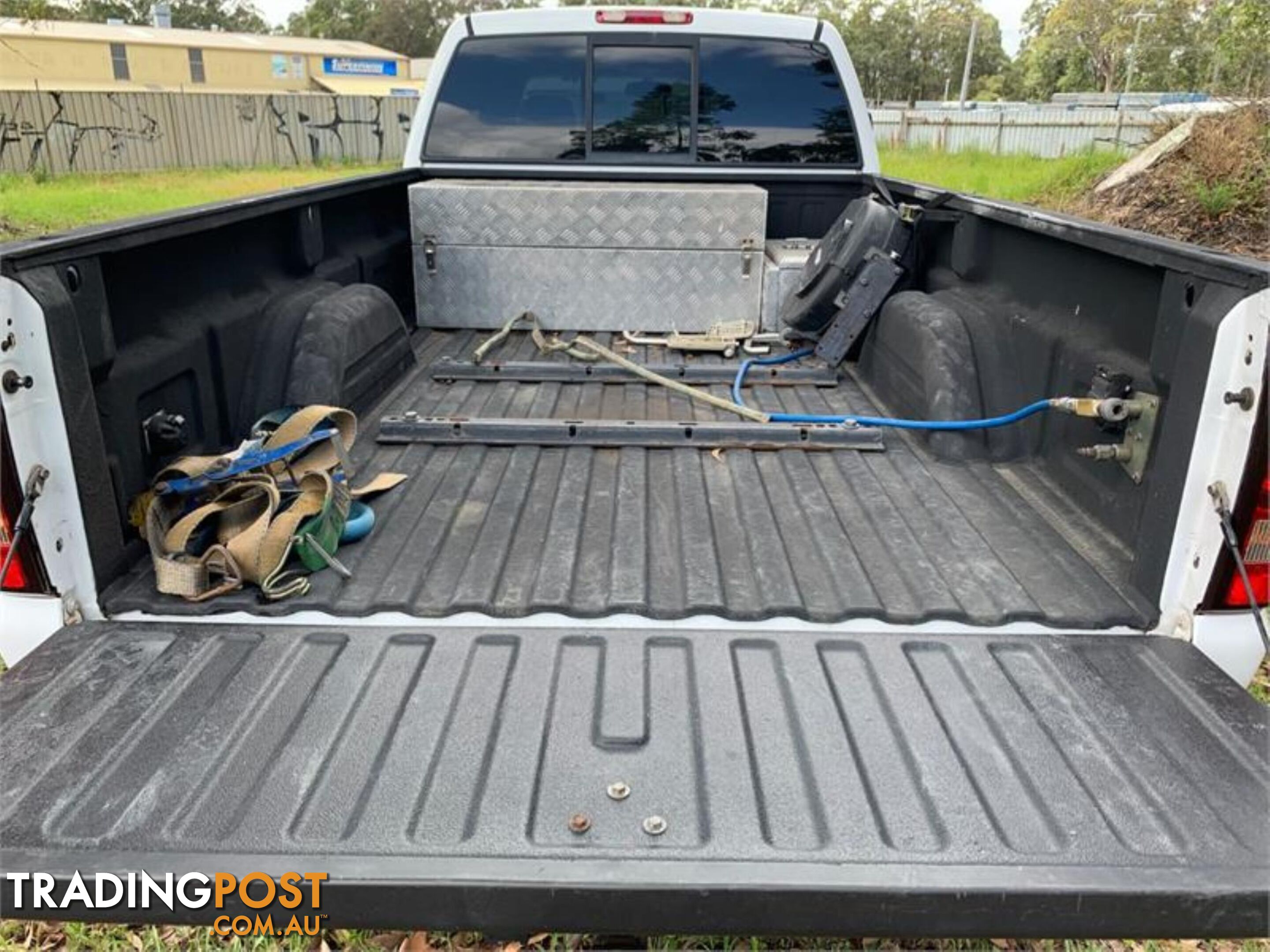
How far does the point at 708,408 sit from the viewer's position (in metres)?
3.56

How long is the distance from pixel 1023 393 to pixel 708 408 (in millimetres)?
1129

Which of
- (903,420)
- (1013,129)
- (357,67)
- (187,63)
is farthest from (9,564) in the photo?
(357,67)

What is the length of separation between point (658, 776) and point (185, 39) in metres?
49.2

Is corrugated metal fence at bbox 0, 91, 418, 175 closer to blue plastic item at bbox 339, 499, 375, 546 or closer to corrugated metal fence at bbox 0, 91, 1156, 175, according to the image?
corrugated metal fence at bbox 0, 91, 1156, 175

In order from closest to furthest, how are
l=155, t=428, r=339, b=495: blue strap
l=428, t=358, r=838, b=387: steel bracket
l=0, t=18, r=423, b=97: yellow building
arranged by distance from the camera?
1. l=155, t=428, r=339, b=495: blue strap
2. l=428, t=358, r=838, b=387: steel bracket
3. l=0, t=18, r=423, b=97: yellow building

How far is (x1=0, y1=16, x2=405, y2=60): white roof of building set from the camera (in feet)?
122

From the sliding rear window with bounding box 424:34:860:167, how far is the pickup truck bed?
7.54ft

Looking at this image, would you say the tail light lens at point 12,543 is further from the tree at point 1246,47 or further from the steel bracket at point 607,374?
the tree at point 1246,47

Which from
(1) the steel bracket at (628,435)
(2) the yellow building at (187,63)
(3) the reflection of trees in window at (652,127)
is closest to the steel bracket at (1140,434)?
(1) the steel bracket at (628,435)

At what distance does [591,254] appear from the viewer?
181 inches

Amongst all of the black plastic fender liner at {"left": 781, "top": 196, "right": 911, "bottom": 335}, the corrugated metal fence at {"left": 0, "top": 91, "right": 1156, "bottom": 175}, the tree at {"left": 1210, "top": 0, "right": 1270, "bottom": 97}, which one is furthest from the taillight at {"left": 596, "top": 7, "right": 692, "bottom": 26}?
the corrugated metal fence at {"left": 0, "top": 91, "right": 1156, "bottom": 175}

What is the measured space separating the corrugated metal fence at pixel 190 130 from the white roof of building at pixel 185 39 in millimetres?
9839

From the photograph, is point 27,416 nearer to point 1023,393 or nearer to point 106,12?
point 1023,393

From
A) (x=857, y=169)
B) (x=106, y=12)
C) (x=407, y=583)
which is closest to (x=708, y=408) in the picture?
(x=407, y=583)
